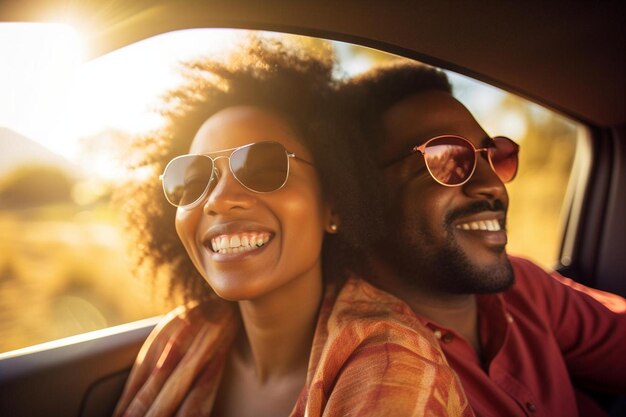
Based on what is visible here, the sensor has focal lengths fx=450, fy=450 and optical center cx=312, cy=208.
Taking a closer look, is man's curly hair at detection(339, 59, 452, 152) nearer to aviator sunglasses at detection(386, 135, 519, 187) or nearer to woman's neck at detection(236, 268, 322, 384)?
aviator sunglasses at detection(386, 135, 519, 187)

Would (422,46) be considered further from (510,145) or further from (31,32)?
(31,32)

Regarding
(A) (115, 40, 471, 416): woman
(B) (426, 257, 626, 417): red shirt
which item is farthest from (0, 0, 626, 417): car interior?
(B) (426, 257, 626, 417): red shirt

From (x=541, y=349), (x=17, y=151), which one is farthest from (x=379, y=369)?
(x=17, y=151)

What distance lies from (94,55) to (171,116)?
714mm

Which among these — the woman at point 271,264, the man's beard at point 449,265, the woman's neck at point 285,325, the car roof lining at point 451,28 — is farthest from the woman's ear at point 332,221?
the car roof lining at point 451,28

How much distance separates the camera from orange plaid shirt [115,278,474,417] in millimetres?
1348

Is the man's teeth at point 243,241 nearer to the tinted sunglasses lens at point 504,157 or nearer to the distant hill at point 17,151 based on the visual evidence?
the distant hill at point 17,151

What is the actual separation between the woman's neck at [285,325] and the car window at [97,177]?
79 centimetres

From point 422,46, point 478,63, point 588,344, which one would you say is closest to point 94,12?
point 422,46

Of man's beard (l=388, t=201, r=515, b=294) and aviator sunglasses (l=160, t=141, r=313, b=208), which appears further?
man's beard (l=388, t=201, r=515, b=294)

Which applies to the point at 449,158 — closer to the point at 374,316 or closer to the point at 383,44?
the point at 383,44

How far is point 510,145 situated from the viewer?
216 cm

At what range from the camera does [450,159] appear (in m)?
1.94

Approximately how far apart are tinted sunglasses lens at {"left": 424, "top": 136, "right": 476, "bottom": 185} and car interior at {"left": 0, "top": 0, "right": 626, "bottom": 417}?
15.1 inches
